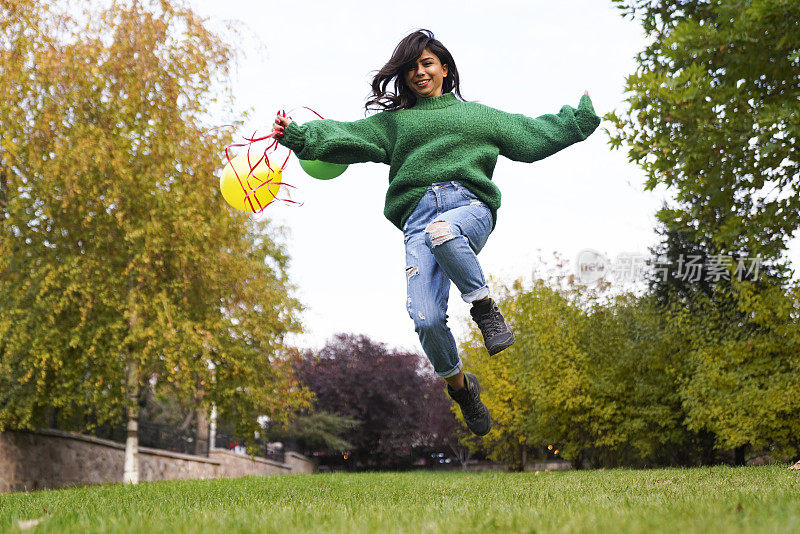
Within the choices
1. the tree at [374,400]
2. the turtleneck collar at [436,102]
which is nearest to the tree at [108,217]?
the turtleneck collar at [436,102]

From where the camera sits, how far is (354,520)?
288 cm

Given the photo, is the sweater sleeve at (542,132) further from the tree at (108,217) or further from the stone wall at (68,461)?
the stone wall at (68,461)

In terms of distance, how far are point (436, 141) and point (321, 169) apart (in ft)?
3.15

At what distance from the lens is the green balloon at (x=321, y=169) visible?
16.3ft

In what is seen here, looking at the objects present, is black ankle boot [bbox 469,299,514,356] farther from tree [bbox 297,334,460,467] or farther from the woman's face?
tree [bbox 297,334,460,467]

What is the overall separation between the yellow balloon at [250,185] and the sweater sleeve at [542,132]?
6.17ft

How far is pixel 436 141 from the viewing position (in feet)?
14.9

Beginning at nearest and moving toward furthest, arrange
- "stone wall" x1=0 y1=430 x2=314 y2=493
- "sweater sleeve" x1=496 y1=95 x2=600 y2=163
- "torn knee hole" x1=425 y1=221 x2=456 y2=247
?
"torn knee hole" x1=425 y1=221 x2=456 y2=247, "sweater sleeve" x1=496 y1=95 x2=600 y2=163, "stone wall" x1=0 y1=430 x2=314 y2=493

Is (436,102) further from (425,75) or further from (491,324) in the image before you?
(491,324)

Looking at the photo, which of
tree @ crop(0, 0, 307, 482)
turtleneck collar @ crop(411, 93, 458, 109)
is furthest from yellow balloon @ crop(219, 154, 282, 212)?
tree @ crop(0, 0, 307, 482)

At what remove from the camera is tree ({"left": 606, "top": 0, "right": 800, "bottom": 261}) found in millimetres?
7586

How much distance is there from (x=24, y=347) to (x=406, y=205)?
1147 centimetres

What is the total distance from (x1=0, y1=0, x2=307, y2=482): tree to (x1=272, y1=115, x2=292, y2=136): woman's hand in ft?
29.4

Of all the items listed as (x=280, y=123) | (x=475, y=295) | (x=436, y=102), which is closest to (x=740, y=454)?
(x=475, y=295)
